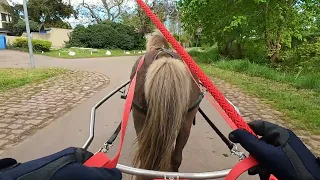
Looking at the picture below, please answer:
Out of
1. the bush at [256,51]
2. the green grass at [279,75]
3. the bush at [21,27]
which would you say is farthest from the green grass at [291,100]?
the bush at [21,27]

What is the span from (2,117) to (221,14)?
10782 millimetres

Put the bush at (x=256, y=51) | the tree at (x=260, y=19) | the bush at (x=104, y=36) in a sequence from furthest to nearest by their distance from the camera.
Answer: the bush at (x=104, y=36), the bush at (x=256, y=51), the tree at (x=260, y=19)

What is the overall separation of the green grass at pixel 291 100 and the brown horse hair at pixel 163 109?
10.4 ft

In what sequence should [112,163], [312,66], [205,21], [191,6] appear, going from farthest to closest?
[205,21]
[191,6]
[312,66]
[112,163]

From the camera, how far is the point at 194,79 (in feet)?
6.51

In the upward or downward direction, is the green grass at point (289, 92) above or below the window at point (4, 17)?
below

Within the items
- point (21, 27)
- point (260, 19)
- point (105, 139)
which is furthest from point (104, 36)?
point (105, 139)

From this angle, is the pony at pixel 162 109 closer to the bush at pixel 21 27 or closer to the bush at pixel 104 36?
the bush at pixel 104 36

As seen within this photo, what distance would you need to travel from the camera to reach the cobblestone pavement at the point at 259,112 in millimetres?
3624

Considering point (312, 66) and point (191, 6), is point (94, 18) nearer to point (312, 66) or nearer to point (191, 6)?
point (191, 6)

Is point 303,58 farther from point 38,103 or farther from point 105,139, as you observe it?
point 38,103

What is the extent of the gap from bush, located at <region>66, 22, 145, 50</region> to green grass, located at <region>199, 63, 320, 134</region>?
2230cm

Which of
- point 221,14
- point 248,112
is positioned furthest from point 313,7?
point 248,112

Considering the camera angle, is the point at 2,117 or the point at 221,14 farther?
the point at 221,14
